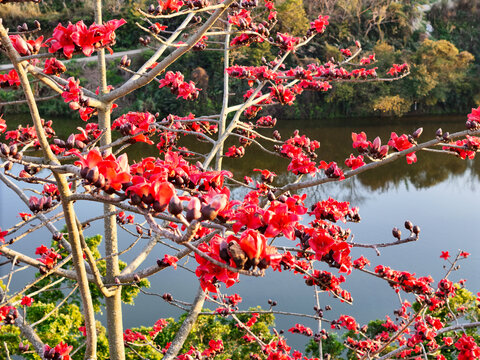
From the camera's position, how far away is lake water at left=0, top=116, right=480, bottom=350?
436 centimetres

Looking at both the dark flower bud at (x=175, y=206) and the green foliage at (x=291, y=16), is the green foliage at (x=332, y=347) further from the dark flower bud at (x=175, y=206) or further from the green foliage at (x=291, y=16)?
the green foliage at (x=291, y=16)

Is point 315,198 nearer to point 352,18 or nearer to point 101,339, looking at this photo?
point 101,339

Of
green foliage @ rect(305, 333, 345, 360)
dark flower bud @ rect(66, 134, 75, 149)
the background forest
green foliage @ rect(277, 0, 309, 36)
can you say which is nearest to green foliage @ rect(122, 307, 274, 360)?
green foliage @ rect(305, 333, 345, 360)

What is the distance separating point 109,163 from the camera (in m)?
0.75

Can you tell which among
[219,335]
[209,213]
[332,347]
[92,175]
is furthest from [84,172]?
[332,347]

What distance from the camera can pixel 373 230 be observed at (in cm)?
570

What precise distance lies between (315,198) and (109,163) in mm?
6231

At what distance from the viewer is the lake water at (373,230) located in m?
4.36

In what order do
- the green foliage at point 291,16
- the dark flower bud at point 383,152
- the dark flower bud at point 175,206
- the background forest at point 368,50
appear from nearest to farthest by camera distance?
the dark flower bud at point 175,206 < the dark flower bud at point 383,152 < the green foliage at point 291,16 < the background forest at point 368,50

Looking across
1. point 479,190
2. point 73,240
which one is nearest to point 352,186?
point 479,190

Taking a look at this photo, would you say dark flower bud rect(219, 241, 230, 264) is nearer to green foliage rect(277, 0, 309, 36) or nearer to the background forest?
the background forest

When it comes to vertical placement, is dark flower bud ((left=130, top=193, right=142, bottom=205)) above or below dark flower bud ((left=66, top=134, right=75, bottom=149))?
below

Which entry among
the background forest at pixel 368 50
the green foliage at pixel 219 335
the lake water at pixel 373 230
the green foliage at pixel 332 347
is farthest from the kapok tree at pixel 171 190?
the background forest at pixel 368 50

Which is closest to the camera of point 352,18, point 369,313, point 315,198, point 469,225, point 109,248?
point 109,248
